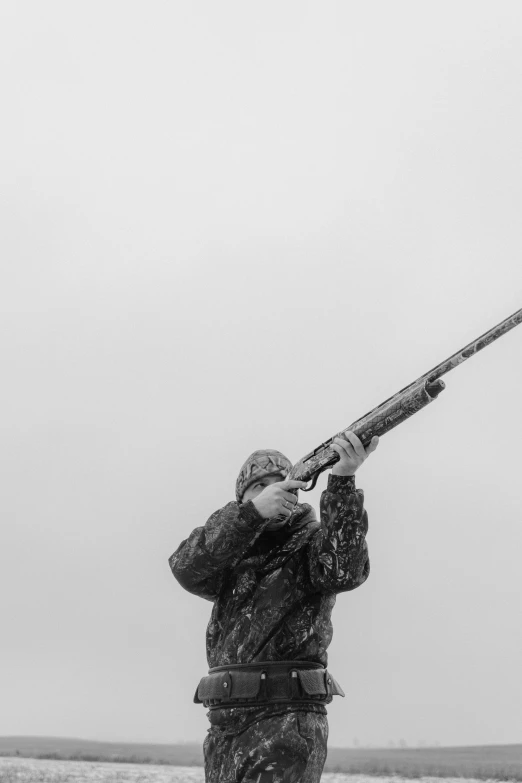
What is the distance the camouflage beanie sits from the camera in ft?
17.0

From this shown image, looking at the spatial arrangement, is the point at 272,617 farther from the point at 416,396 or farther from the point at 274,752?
the point at 416,396

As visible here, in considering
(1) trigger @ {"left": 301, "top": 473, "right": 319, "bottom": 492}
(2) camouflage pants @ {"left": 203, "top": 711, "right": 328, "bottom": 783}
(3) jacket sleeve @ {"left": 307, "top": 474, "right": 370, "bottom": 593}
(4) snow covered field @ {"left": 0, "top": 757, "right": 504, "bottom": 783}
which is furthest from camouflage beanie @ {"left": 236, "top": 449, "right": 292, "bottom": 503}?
(4) snow covered field @ {"left": 0, "top": 757, "right": 504, "bottom": 783}

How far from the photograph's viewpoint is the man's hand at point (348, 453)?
4691 millimetres

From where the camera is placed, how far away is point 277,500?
4.75m

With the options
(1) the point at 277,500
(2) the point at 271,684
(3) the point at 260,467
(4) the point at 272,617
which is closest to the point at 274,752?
(2) the point at 271,684

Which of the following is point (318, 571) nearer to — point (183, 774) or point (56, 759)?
point (183, 774)

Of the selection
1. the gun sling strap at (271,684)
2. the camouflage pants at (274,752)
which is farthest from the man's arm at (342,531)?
the camouflage pants at (274,752)

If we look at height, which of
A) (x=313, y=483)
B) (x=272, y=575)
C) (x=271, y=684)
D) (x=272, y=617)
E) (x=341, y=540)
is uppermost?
(x=313, y=483)

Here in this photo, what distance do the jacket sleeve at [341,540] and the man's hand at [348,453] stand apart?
38 mm

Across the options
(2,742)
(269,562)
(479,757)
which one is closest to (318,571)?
(269,562)

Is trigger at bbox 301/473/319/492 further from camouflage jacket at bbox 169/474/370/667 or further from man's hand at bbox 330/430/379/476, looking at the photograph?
man's hand at bbox 330/430/379/476

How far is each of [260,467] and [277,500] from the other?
479 mm

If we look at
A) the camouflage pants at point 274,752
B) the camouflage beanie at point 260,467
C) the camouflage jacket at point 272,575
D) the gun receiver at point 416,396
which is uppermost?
the gun receiver at point 416,396

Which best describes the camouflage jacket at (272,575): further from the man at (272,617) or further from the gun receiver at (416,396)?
the gun receiver at (416,396)
